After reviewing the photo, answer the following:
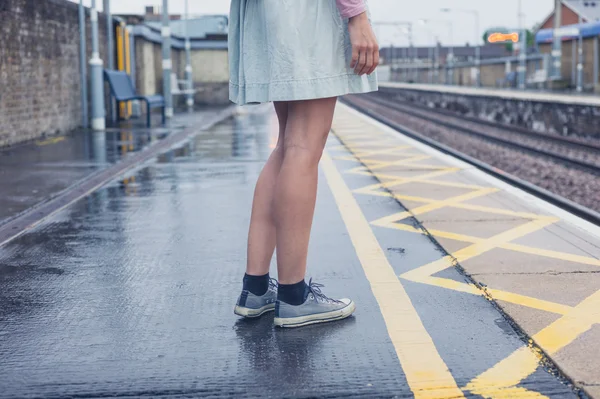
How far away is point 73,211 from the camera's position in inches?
243

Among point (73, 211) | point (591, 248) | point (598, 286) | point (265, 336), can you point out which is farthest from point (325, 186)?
point (265, 336)

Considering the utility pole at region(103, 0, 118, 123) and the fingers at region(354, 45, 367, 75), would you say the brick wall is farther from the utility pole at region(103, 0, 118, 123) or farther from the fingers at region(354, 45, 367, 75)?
the fingers at region(354, 45, 367, 75)

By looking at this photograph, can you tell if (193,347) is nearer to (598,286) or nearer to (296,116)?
(296,116)

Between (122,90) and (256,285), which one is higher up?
(122,90)

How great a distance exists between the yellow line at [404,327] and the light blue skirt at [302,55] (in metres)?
0.92

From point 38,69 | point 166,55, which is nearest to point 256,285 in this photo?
point 38,69

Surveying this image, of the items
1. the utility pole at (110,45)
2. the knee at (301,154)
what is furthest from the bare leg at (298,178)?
the utility pole at (110,45)

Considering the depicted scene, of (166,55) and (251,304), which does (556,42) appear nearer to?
(166,55)

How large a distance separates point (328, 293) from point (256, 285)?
0.45 meters

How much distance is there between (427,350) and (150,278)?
164 cm

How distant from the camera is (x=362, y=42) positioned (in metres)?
3.08

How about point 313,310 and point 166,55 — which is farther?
point 166,55

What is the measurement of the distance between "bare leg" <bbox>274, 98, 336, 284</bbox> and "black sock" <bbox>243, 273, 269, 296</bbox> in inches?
6.8

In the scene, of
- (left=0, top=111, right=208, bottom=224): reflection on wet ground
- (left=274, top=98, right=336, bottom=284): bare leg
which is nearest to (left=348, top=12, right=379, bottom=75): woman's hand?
(left=274, top=98, right=336, bottom=284): bare leg
